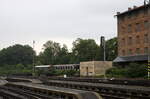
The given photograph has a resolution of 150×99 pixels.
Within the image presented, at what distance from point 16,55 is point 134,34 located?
295ft

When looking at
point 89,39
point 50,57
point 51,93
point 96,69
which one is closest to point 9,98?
point 51,93

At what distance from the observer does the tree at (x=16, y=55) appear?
133 meters

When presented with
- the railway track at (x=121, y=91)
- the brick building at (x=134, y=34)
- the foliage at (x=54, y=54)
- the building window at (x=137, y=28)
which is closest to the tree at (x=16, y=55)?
the foliage at (x=54, y=54)

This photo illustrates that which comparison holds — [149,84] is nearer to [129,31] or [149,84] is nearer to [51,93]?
[51,93]

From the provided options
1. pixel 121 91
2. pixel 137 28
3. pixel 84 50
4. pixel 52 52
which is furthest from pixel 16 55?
pixel 121 91

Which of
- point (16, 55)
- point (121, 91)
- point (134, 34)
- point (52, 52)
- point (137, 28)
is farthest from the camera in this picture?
point (16, 55)

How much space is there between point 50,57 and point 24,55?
17.6m

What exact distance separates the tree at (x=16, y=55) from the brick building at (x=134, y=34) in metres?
79.7

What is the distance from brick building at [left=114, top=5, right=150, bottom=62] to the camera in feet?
188

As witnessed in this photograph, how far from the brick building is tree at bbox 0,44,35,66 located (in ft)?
261

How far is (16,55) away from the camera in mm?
137750

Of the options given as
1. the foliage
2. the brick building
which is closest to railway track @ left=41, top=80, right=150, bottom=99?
the brick building

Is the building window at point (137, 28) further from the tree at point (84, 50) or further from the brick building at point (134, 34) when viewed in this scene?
the tree at point (84, 50)

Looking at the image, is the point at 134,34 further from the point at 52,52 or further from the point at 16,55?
the point at 16,55
